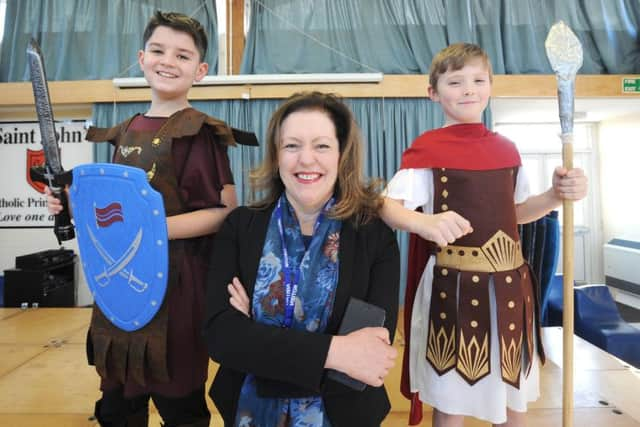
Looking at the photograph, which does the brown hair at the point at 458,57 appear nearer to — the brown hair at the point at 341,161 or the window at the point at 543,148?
the brown hair at the point at 341,161

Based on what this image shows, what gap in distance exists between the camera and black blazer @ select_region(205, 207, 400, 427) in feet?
2.71

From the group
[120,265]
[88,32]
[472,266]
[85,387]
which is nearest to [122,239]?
[120,265]

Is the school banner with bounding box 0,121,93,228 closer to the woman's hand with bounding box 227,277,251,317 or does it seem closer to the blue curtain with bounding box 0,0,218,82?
the blue curtain with bounding box 0,0,218,82

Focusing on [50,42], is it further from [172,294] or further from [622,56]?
[622,56]

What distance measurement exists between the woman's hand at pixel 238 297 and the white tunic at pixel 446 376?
53 centimetres

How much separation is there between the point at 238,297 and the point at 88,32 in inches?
176

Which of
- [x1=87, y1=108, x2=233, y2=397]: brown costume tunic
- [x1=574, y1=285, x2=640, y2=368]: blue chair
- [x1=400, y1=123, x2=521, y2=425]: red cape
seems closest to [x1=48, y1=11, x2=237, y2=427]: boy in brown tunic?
[x1=87, y1=108, x2=233, y2=397]: brown costume tunic

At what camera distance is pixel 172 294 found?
1.10 m

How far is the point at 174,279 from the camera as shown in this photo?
43.5 inches

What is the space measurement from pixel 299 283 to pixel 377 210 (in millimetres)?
277

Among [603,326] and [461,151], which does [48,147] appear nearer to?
[461,151]

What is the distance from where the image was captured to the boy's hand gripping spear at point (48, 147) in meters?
1.08

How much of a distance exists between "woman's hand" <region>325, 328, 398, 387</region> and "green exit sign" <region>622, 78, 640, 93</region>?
4.56 m

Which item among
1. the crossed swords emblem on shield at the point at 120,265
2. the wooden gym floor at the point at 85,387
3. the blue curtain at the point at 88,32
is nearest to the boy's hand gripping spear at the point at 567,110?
the wooden gym floor at the point at 85,387
